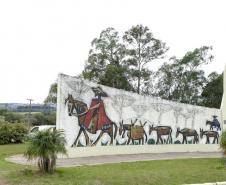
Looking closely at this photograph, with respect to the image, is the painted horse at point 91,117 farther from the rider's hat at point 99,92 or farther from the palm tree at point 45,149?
the palm tree at point 45,149

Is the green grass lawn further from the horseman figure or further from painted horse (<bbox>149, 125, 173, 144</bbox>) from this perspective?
painted horse (<bbox>149, 125, 173, 144</bbox>)

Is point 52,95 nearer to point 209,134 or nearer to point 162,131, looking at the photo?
point 209,134

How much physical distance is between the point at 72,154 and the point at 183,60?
29325 mm

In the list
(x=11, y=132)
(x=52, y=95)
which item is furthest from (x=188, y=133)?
(x=52, y=95)

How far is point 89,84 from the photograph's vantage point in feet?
65.9

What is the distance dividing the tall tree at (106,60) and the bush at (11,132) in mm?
15192

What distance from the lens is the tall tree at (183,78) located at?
4541 centimetres

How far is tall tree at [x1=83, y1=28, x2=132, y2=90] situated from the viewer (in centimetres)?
4341

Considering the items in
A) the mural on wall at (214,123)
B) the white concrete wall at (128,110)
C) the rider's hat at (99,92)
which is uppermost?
the rider's hat at (99,92)

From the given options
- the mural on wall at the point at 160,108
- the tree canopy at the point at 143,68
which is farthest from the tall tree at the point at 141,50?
the mural on wall at the point at 160,108

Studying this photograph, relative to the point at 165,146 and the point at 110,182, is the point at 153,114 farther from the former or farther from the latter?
→ the point at 110,182

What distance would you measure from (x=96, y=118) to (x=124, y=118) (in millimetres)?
2102

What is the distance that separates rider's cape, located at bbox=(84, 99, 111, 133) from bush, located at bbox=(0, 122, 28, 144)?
9869 millimetres

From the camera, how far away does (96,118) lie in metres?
20.2
